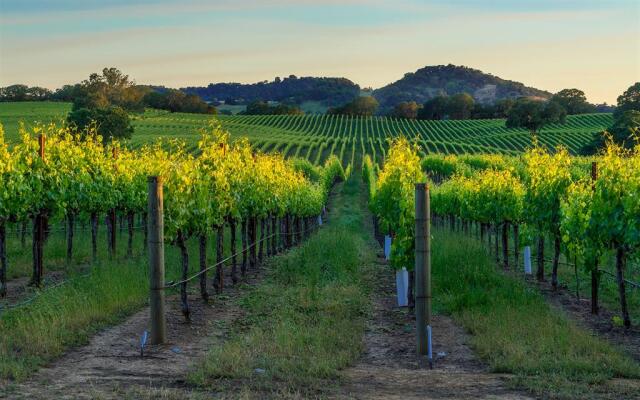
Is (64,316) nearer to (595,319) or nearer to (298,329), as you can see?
(298,329)

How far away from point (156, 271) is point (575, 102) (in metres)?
129

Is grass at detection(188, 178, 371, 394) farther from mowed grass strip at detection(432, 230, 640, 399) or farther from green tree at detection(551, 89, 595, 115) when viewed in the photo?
green tree at detection(551, 89, 595, 115)

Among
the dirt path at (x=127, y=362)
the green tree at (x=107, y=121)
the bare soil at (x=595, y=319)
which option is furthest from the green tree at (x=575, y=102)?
the dirt path at (x=127, y=362)

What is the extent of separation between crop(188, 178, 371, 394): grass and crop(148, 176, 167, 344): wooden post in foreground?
1038 millimetres

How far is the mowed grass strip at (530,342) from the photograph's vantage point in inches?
332

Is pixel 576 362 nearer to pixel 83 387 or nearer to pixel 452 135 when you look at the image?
pixel 83 387

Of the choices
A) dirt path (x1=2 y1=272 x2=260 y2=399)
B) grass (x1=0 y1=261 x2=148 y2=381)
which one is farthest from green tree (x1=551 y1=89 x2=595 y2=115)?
dirt path (x1=2 y1=272 x2=260 y2=399)

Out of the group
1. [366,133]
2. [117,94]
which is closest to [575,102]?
[366,133]

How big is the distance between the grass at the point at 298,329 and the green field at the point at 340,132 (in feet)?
192

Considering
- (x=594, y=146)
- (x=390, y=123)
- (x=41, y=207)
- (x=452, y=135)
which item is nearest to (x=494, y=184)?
(x=41, y=207)

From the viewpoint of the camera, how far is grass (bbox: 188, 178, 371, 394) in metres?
8.65

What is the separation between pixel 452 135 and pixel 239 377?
323ft

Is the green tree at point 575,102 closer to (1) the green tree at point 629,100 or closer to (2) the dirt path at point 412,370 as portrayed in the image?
(1) the green tree at point 629,100

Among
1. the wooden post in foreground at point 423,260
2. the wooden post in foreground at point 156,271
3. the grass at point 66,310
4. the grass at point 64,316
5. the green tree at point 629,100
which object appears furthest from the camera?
the green tree at point 629,100
